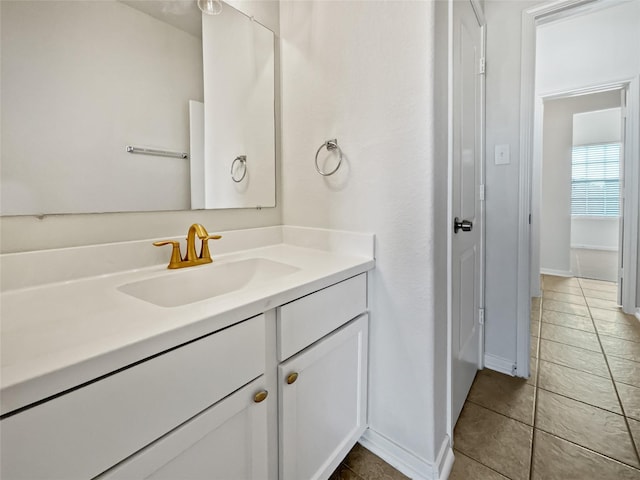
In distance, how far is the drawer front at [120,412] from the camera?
437 millimetres

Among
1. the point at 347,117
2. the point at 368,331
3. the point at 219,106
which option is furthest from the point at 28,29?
the point at 368,331

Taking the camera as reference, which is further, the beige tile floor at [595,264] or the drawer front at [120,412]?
the beige tile floor at [595,264]

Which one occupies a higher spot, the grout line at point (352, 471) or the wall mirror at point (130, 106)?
the wall mirror at point (130, 106)

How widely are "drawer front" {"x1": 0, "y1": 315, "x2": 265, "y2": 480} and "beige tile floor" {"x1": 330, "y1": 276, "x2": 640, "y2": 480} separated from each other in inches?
32.3

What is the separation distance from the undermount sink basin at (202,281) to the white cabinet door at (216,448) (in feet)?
1.42

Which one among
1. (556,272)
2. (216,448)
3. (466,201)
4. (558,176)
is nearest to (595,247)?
(556,272)

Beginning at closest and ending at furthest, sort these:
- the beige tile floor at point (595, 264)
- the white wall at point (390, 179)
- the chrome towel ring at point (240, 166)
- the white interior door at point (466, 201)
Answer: the white wall at point (390, 179) → the white interior door at point (466, 201) → the chrome towel ring at point (240, 166) → the beige tile floor at point (595, 264)

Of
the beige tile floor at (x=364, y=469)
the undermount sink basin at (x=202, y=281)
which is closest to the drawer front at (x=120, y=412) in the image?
the undermount sink basin at (x=202, y=281)

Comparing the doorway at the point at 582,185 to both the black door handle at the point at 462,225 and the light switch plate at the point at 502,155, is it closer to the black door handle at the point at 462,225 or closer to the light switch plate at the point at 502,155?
the light switch plate at the point at 502,155

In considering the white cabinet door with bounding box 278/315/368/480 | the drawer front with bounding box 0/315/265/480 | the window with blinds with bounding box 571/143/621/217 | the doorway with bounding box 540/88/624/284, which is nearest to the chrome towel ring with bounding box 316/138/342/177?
the white cabinet door with bounding box 278/315/368/480

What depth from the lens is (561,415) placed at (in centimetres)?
146

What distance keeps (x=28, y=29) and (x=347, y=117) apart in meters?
0.99

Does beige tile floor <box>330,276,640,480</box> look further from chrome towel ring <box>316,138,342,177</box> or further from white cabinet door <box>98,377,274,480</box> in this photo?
chrome towel ring <box>316,138,342,177</box>

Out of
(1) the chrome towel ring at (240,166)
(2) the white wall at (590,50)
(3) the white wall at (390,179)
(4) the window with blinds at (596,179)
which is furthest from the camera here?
(4) the window with blinds at (596,179)
